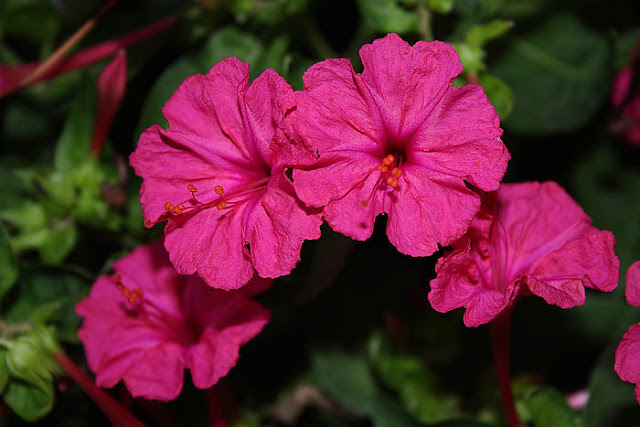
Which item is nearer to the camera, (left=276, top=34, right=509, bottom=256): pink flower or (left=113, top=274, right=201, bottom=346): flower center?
(left=276, top=34, right=509, bottom=256): pink flower

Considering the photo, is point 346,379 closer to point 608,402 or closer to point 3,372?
point 608,402

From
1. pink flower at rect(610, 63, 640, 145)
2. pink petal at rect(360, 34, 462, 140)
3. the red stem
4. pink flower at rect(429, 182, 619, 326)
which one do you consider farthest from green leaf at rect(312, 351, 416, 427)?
pink flower at rect(610, 63, 640, 145)

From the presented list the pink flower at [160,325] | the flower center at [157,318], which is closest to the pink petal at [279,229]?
the pink flower at [160,325]

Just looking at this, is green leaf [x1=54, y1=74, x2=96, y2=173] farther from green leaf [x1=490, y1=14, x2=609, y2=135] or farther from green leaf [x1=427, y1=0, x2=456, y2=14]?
green leaf [x1=490, y1=14, x2=609, y2=135]

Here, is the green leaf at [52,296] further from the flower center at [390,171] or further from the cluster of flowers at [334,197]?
the flower center at [390,171]

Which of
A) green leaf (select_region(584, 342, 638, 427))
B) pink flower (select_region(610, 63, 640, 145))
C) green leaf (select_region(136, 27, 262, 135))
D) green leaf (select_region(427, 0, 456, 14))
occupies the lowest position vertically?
green leaf (select_region(584, 342, 638, 427))

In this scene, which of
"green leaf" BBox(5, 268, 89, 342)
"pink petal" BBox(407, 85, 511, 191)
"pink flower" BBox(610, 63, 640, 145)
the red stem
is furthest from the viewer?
"pink flower" BBox(610, 63, 640, 145)

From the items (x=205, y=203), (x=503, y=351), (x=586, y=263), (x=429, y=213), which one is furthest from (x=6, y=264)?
(x=586, y=263)

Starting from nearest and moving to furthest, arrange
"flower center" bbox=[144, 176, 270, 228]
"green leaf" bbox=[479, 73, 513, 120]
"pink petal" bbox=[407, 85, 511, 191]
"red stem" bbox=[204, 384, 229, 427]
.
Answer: "pink petal" bbox=[407, 85, 511, 191], "flower center" bbox=[144, 176, 270, 228], "green leaf" bbox=[479, 73, 513, 120], "red stem" bbox=[204, 384, 229, 427]

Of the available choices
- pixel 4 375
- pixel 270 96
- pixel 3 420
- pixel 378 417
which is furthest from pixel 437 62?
pixel 3 420
